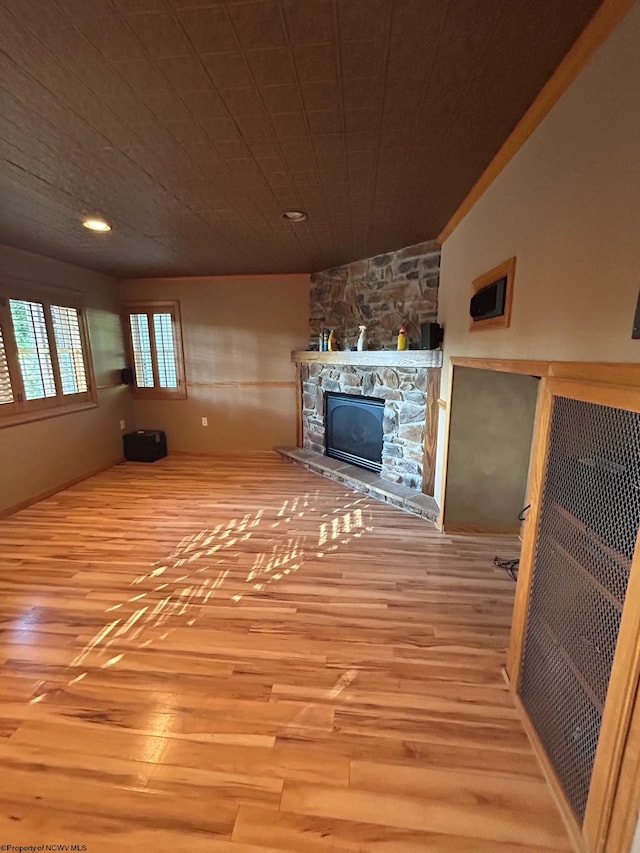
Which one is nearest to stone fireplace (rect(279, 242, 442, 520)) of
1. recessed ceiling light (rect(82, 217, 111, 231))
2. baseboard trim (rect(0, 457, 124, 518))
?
recessed ceiling light (rect(82, 217, 111, 231))

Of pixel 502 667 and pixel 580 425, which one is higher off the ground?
pixel 580 425

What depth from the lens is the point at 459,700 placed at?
5.11 feet

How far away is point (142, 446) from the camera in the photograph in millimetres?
4883

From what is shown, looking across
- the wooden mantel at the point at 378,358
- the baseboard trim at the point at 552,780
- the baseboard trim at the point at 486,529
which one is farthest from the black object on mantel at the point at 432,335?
the baseboard trim at the point at 552,780

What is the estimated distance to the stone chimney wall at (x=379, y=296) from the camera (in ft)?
10.9

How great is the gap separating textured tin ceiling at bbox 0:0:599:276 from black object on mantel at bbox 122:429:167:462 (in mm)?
2860

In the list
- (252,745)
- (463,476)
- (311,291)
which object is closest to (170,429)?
(311,291)

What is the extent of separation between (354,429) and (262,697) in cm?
302

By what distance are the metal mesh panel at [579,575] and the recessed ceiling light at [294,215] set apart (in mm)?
2199

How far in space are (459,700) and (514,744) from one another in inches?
9.0

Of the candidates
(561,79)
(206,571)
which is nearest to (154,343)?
(206,571)

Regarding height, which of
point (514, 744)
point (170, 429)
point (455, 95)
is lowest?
point (514, 744)

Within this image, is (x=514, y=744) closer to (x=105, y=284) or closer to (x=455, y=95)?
(x=455, y=95)

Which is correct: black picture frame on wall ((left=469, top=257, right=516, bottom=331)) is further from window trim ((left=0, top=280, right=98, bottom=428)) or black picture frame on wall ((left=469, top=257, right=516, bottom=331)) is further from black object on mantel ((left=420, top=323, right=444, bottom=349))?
window trim ((left=0, top=280, right=98, bottom=428))
